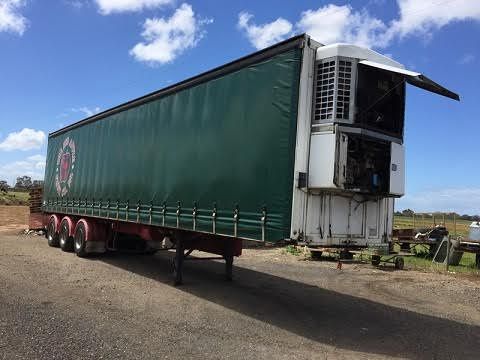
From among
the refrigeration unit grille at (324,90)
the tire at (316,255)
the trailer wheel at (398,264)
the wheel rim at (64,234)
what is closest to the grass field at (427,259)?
the trailer wheel at (398,264)

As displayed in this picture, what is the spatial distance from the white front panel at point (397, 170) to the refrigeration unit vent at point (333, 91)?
1.28 meters

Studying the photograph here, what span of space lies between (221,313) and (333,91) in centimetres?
407

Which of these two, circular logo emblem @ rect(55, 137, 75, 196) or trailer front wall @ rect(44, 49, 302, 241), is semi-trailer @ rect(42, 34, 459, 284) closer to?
trailer front wall @ rect(44, 49, 302, 241)

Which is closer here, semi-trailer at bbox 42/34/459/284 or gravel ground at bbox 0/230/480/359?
gravel ground at bbox 0/230/480/359

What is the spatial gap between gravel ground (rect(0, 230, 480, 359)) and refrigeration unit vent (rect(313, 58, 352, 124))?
325 cm

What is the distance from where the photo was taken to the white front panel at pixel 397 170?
770 centimetres

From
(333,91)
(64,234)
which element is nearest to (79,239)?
(64,234)

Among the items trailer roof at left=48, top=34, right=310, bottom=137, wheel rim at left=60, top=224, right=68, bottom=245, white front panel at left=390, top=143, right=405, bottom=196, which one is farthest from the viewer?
A: wheel rim at left=60, top=224, right=68, bottom=245

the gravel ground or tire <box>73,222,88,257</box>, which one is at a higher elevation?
tire <box>73,222,88,257</box>

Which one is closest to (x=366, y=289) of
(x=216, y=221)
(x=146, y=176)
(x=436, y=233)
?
(x=216, y=221)

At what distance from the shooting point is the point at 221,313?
8.12 metres

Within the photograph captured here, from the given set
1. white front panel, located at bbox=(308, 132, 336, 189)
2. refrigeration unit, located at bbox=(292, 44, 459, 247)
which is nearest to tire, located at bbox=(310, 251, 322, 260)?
refrigeration unit, located at bbox=(292, 44, 459, 247)

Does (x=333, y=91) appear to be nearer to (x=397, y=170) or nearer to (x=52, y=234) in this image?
(x=397, y=170)

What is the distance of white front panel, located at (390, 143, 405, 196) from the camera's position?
7695 mm
